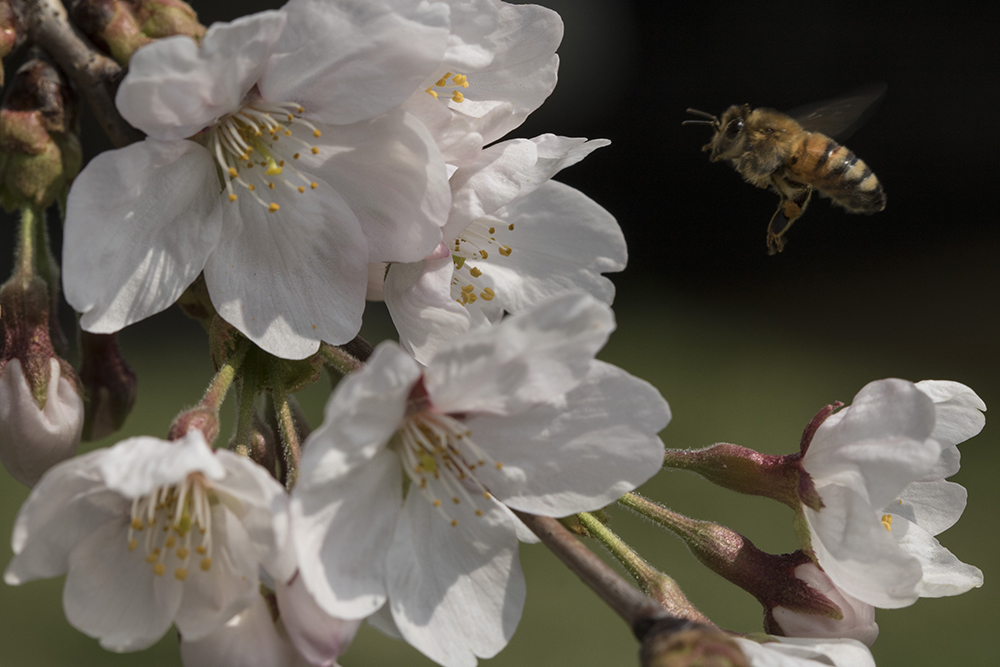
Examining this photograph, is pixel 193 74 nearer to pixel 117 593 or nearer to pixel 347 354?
pixel 347 354

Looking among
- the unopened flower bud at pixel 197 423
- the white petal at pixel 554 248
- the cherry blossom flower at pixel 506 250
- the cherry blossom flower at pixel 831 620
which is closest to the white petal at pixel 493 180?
the cherry blossom flower at pixel 506 250

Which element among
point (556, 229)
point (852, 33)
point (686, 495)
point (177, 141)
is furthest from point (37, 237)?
point (852, 33)

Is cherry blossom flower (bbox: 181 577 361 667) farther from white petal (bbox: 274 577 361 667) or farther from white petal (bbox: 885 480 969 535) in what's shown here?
white petal (bbox: 885 480 969 535)

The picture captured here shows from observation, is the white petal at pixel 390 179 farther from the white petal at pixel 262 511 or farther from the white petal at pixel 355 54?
the white petal at pixel 262 511

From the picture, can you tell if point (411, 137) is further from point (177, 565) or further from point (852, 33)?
point (852, 33)

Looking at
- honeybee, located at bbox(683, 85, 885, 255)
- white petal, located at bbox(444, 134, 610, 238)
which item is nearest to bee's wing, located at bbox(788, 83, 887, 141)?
honeybee, located at bbox(683, 85, 885, 255)

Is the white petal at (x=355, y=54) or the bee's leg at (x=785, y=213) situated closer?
the white petal at (x=355, y=54)
